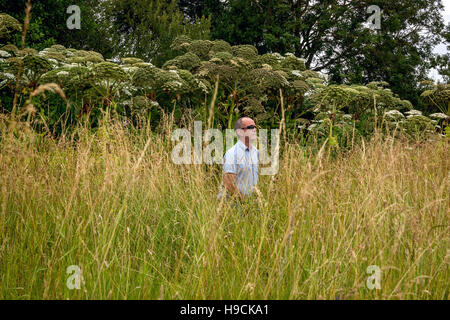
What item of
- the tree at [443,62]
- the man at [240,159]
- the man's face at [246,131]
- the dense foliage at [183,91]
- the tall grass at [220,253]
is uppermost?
the tree at [443,62]

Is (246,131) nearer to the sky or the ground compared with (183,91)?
nearer to the ground

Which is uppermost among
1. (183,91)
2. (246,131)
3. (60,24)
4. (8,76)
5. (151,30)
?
(151,30)

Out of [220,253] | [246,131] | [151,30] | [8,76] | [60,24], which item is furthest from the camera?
[151,30]

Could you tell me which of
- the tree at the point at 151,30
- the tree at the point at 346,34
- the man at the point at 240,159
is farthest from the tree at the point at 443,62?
the man at the point at 240,159

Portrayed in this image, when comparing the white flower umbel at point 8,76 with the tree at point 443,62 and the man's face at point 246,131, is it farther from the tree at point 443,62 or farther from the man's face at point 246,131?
the tree at point 443,62

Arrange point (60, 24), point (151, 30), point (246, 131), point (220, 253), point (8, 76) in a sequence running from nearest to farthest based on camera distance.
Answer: point (220, 253) < point (246, 131) < point (8, 76) < point (60, 24) < point (151, 30)

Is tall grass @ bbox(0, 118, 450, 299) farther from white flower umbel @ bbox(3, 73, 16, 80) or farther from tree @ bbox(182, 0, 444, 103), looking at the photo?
tree @ bbox(182, 0, 444, 103)

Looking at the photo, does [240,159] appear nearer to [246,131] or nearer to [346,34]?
[246,131]

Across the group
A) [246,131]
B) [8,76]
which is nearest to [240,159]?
[246,131]

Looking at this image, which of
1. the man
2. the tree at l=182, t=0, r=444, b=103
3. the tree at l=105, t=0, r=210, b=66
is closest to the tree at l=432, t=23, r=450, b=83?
the tree at l=182, t=0, r=444, b=103

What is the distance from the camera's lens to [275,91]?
7289 millimetres

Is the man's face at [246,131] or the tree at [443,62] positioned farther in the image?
the tree at [443,62]

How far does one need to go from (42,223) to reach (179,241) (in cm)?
94
